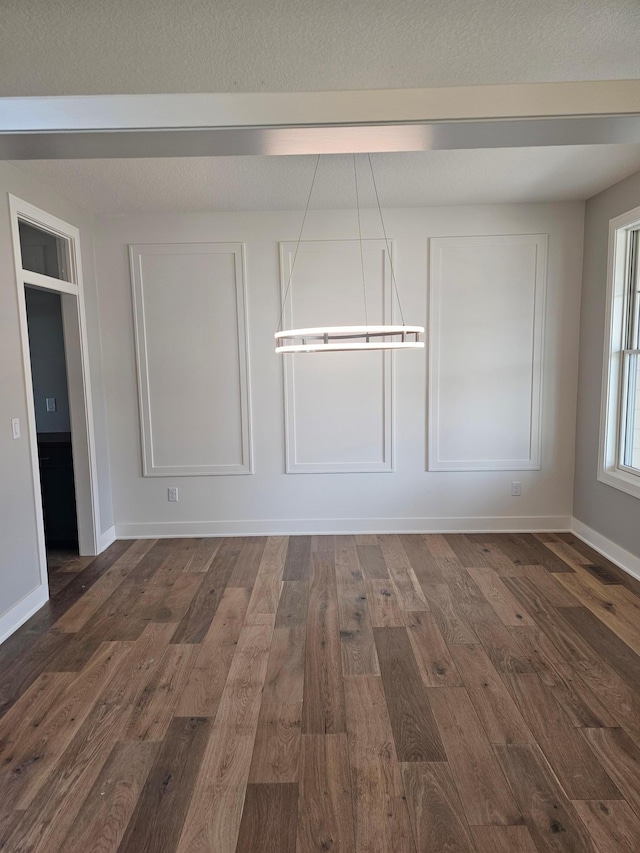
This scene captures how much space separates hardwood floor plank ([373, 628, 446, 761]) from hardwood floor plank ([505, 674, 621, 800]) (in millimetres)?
405

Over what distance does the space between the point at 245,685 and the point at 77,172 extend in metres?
3.09

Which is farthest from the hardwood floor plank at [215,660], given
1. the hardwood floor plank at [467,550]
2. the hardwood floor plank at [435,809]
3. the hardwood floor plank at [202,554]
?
the hardwood floor plank at [467,550]

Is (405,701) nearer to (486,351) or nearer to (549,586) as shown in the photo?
(549,586)

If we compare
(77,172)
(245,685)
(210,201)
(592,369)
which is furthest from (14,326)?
(592,369)

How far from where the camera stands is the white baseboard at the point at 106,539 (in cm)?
400

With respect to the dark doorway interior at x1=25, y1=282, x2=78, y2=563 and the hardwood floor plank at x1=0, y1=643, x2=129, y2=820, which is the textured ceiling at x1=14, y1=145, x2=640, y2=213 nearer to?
the dark doorway interior at x1=25, y1=282, x2=78, y2=563

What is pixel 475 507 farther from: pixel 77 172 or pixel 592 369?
pixel 77 172

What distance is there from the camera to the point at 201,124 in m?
1.56

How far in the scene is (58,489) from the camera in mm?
3951

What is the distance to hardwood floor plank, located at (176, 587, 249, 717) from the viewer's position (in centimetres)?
217

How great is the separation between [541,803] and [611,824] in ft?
0.67

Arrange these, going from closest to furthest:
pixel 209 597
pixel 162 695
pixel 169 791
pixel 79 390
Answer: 1. pixel 169 791
2. pixel 162 695
3. pixel 209 597
4. pixel 79 390

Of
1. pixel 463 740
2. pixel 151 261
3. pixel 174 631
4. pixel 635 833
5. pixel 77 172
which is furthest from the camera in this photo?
pixel 151 261

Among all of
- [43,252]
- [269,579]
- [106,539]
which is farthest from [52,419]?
[269,579]
